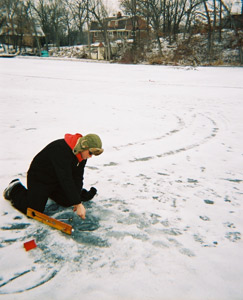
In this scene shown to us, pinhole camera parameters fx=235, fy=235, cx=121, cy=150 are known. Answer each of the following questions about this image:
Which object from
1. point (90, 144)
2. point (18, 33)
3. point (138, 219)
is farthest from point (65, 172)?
point (18, 33)

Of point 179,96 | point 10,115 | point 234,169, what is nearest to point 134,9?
point 179,96

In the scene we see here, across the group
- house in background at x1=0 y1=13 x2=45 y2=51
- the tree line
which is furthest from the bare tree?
house in background at x1=0 y1=13 x2=45 y2=51

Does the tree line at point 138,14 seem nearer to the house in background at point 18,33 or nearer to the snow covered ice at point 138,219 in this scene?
the house in background at point 18,33

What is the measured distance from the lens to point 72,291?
4.99 ft

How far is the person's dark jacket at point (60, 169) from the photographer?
2.03 m

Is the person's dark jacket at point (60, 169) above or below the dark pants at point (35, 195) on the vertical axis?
above

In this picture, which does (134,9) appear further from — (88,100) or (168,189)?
(168,189)

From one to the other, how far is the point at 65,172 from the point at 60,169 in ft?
0.16

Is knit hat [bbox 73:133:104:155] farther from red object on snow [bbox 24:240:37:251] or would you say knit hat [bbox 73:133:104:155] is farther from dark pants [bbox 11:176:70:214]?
red object on snow [bbox 24:240:37:251]

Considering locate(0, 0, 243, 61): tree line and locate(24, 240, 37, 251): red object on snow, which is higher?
locate(0, 0, 243, 61): tree line

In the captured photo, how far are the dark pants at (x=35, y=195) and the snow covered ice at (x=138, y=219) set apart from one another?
11 centimetres

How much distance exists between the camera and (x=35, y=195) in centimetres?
217

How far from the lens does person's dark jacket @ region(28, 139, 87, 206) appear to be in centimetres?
203

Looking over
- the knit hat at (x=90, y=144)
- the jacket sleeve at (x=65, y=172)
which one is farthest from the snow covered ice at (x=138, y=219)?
the knit hat at (x=90, y=144)
